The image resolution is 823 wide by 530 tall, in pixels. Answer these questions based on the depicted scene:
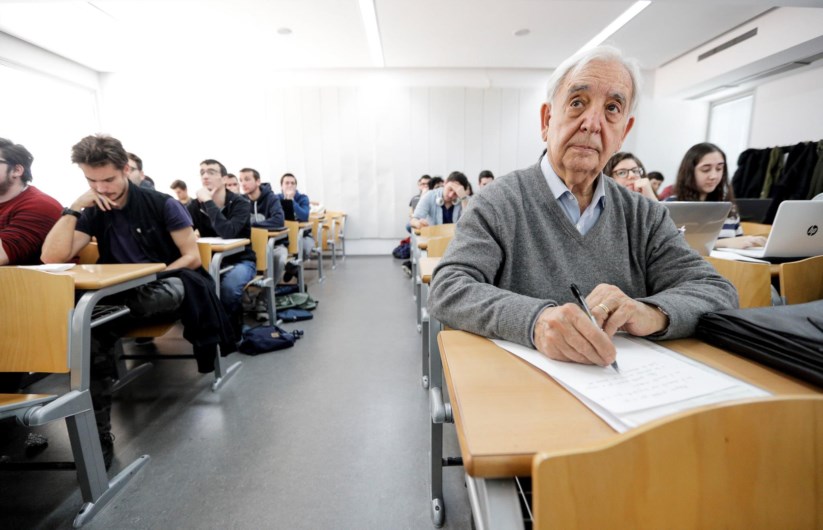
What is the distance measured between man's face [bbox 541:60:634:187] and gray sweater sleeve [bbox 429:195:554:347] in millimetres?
244

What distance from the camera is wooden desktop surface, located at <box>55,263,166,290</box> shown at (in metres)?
1.27

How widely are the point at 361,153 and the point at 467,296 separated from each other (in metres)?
5.98

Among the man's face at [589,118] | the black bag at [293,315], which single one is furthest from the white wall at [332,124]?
the man's face at [589,118]

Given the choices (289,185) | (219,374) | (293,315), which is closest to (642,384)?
(219,374)

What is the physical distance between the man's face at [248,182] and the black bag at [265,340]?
177 cm

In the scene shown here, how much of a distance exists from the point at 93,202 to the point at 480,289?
2245mm

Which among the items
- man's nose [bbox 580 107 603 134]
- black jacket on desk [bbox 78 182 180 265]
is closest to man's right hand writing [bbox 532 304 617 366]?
man's nose [bbox 580 107 603 134]

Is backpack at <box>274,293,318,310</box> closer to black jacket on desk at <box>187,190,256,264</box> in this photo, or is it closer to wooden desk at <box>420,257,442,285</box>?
black jacket on desk at <box>187,190,256,264</box>


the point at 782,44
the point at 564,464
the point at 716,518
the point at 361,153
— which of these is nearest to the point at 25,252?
the point at 564,464

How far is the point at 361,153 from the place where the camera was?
625 centimetres

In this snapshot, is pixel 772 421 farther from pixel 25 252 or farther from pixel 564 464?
pixel 25 252

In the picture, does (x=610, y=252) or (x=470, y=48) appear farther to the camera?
(x=470, y=48)

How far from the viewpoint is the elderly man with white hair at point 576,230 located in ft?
2.61

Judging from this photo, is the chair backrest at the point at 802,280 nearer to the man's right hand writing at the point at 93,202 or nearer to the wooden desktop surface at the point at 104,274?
the wooden desktop surface at the point at 104,274
